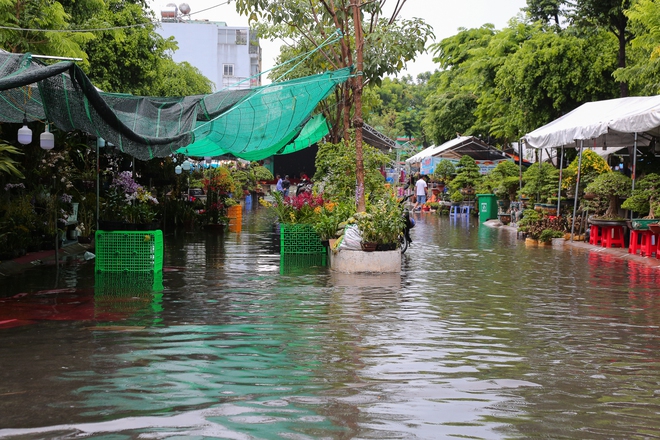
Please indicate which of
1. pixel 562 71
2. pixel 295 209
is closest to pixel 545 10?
pixel 562 71

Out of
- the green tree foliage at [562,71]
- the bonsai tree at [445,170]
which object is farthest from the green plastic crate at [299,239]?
the bonsai tree at [445,170]

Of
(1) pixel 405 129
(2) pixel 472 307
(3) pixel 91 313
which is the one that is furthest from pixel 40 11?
(1) pixel 405 129

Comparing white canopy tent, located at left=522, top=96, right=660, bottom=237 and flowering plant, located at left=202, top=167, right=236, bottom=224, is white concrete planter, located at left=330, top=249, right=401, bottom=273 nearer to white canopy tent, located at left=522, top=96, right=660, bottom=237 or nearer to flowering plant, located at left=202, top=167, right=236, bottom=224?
white canopy tent, located at left=522, top=96, right=660, bottom=237

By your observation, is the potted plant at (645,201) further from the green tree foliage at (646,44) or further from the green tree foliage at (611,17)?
the green tree foliage at (611,17)

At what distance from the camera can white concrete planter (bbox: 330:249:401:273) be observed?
44.5 feet

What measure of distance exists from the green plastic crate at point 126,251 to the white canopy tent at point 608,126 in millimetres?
10201

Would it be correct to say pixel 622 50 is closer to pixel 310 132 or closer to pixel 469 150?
pixel 310 132

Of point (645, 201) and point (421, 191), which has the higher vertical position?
point (421, 191)

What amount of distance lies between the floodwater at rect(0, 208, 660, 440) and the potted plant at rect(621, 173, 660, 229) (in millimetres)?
3024

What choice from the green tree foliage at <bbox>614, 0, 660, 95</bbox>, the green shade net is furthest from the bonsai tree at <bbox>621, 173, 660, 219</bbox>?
the green shade net

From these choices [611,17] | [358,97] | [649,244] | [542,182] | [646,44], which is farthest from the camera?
[611,17]

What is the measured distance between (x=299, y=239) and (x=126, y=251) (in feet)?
14.6

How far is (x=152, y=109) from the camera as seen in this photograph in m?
12.6

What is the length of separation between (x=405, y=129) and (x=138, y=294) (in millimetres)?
73915
